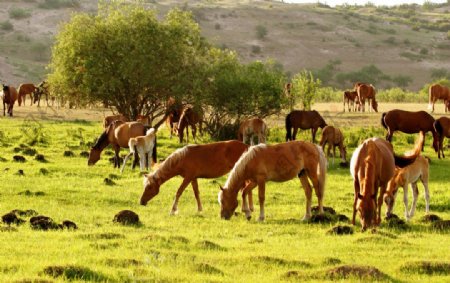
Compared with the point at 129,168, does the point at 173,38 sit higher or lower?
higher

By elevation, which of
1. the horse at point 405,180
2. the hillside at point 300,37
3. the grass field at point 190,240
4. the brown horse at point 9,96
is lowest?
the grass field at point 190,240

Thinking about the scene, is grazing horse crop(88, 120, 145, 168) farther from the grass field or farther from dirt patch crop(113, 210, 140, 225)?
dirt patch crop(113, 210, 140, 225)

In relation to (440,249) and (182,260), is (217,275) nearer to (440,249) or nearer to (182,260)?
(182,260)

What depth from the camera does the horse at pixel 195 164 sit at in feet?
58.6

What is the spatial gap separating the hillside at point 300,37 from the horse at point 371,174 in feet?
274

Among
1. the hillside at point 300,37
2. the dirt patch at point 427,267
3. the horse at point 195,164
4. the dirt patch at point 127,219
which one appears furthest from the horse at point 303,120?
the hillside at point 300,37

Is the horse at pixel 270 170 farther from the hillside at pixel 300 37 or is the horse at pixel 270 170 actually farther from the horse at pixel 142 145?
the hillside at pixel 300 37

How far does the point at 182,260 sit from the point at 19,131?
27663 mm

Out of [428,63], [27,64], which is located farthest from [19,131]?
[428,63]

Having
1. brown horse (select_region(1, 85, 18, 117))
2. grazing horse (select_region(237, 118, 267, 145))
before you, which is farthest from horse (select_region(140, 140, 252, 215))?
brown horse (select_region(1, 85, 18, 117))

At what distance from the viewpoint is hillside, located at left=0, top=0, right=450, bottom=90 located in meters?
116

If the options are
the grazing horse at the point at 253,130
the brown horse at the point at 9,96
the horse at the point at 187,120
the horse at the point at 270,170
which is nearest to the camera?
the horse at the point at 270,170

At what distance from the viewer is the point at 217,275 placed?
10758 millimetres

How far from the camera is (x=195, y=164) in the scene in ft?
58.6
